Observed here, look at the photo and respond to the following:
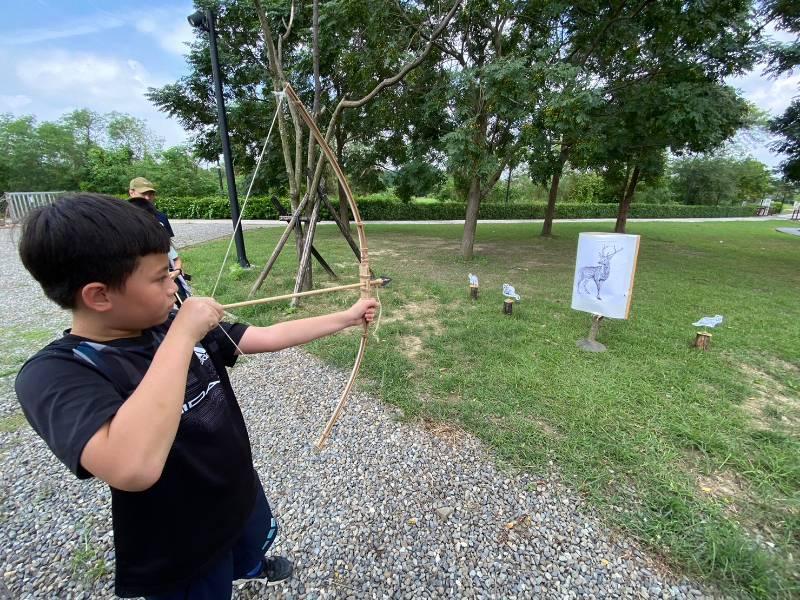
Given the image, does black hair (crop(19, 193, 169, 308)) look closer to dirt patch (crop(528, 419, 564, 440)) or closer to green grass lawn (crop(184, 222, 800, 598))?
green grass lawn (crop(184, 222, 800, 598))

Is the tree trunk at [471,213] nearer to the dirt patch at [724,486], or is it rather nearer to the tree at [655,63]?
the tree at [655,63]

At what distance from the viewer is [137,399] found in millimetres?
686

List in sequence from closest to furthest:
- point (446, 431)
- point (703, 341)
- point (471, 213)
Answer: point (446, 431)
point (703, 341)
point (471, 213)

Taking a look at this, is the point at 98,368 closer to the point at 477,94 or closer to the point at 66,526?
the point at 66,526

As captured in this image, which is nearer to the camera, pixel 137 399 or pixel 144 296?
pixel 137 399

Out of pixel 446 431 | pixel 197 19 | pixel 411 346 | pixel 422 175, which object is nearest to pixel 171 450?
pixel 446 431

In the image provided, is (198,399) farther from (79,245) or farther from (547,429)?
(547,429)

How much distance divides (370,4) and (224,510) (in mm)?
7482

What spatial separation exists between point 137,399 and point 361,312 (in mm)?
835

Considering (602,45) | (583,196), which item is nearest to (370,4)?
A: (602,45)

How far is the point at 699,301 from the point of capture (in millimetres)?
6102

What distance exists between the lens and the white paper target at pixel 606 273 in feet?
12.2

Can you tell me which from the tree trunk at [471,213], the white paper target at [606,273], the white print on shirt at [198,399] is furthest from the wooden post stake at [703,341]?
the tree trunk at [471,213]

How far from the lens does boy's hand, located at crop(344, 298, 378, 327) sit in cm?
141
